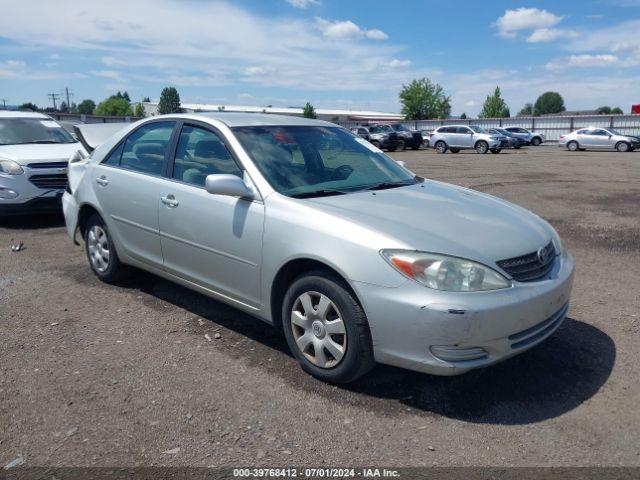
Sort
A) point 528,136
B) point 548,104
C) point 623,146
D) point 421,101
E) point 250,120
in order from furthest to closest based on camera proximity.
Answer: point 548,104, point 421,101, point 528,136, point 623,146, point 250,120

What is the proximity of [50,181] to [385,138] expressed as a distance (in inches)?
1107

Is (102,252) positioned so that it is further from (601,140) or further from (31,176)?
(601,140)

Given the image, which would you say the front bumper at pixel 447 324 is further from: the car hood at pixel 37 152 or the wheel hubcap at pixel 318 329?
the car hood at pixel 37 152

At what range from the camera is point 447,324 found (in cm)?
303

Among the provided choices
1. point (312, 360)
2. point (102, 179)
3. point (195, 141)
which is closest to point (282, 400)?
point (312, 360)

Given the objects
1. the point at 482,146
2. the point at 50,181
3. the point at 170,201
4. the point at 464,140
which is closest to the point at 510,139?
the point at 482,146

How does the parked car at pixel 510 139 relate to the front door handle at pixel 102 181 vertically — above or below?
above

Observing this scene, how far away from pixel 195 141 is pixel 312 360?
1989mm

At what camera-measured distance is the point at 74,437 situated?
3.02 meters

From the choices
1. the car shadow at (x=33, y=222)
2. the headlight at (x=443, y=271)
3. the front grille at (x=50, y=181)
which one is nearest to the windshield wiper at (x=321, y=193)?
the headlight at (x=443, y=271)

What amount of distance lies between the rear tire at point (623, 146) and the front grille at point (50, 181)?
106 ft

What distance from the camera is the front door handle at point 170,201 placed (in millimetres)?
4369

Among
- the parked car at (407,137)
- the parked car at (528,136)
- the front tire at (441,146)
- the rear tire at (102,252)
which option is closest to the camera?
the rear tire at (102,252)

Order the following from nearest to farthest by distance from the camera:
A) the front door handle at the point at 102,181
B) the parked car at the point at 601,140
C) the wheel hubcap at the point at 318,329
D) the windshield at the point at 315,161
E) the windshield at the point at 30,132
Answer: the wheel hubcap at the point at 318,329
the windshield at the point at 315,161
the front door handle at the point at 102,181
the windshield at the point at 30,132
the parked car at the point at 601,140
